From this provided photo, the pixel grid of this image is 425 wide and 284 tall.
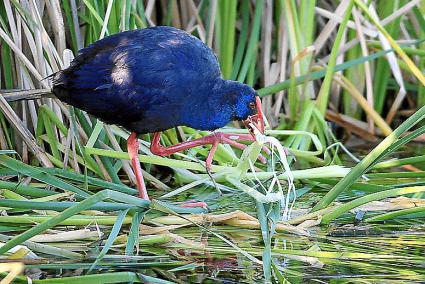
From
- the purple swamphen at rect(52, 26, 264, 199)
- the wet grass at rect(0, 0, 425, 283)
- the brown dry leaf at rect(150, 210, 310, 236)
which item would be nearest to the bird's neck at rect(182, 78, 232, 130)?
the purple swamphen at rect(52, 26, 264, 199)

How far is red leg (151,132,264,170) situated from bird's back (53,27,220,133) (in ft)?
0.63

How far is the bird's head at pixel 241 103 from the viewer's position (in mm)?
3355

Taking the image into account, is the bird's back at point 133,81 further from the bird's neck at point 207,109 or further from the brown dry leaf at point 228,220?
the brown dry leaf at point 228,220

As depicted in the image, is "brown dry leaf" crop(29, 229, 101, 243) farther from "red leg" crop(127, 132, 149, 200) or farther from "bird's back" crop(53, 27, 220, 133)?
"bird's back" crop(53, 27, 220, 133)

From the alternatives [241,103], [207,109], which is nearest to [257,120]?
[241,103]

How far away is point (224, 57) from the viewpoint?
4258 millimetres

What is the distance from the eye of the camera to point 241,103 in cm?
337

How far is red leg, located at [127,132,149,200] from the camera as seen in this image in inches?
127

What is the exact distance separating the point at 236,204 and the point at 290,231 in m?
0.39

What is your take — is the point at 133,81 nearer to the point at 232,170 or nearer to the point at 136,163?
the point at 136,163

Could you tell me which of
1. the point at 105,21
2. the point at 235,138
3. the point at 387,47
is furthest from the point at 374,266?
the point at 387,47

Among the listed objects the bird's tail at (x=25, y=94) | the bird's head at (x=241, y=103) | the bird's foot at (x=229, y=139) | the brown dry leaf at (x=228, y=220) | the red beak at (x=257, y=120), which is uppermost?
the bird's tail at (x=25, y=94)

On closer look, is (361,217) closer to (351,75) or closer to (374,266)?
(374,266)

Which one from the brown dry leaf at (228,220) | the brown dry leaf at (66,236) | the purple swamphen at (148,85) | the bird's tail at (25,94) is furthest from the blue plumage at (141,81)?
the brown dry leaf at (66,236)
